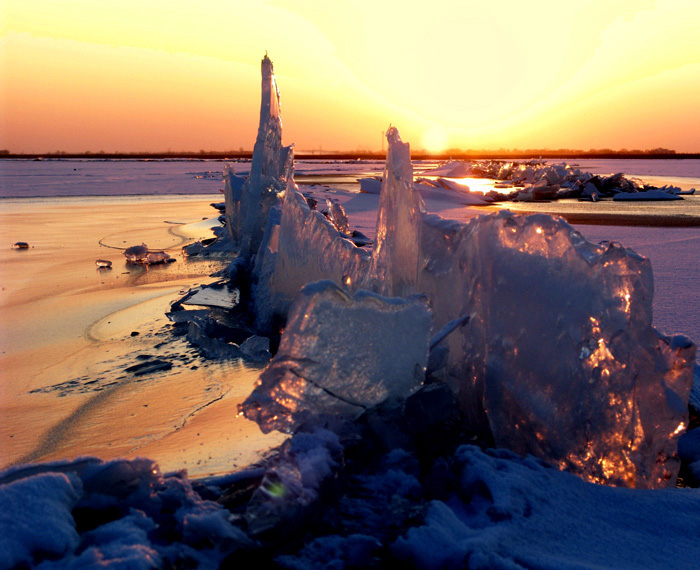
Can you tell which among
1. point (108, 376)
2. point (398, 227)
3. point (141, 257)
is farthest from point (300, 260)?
point (141, 257)

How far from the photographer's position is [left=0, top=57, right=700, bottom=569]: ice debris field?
1248 millimetres

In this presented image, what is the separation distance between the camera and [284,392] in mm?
1655

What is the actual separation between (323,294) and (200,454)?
2.28 feet

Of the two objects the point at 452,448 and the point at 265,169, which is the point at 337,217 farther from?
the point at 452,448

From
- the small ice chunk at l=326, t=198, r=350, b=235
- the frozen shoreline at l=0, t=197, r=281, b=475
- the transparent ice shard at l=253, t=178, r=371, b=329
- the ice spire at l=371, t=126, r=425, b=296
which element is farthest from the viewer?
the small ice chunk at l=326, t=198, r=350, b=235

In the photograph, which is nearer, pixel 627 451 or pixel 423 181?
pixel 627 451

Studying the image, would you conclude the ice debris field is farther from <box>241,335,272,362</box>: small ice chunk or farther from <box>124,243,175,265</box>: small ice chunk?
<box>124,243,175,265</box>: small ice chunk

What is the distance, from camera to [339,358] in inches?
65.6

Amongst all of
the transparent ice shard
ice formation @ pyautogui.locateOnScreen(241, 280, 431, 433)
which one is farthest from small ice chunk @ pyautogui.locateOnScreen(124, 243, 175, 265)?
ice formation @ pyautogui.locateOnScreen(241, 280, 431, 433)

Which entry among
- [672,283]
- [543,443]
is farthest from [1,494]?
[672,283]

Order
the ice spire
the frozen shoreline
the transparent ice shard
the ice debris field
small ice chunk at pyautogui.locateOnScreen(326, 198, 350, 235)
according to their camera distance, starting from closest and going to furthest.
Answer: the ice debris field, the frozen shoreline, the ice spire, the transparent ice shard, small ice chunk at pyautogui.locateOnScreen(326, 198, 350, 235)

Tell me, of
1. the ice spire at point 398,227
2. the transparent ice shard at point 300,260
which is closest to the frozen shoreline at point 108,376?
the transparent ice shard at point 300,260

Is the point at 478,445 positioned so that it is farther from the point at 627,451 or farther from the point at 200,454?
the point at 200,454

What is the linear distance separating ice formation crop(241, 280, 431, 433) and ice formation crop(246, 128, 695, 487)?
32 cm
